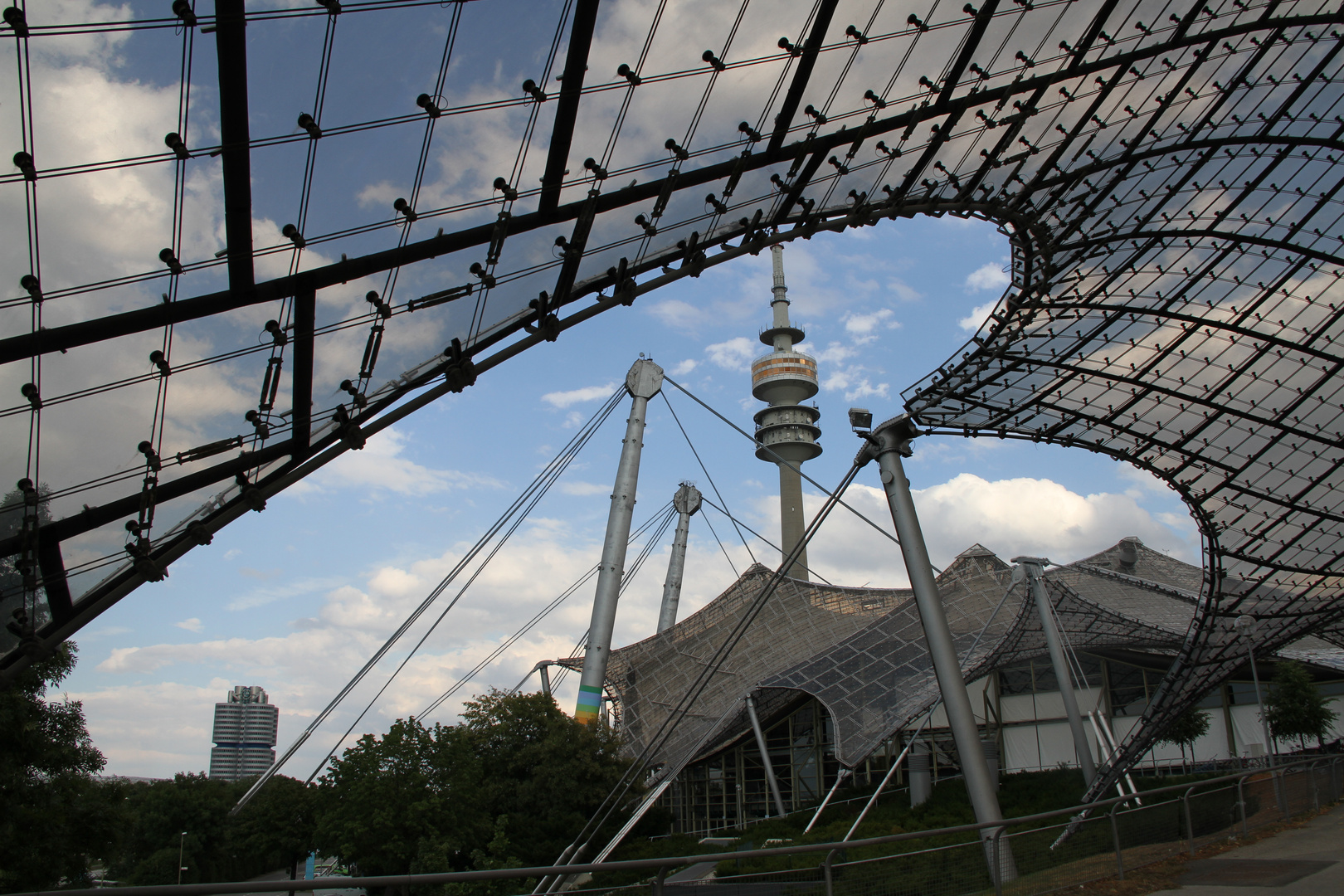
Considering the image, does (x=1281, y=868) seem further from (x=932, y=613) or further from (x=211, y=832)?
(x=211, y=832)

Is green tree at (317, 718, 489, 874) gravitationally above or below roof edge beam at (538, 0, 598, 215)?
below

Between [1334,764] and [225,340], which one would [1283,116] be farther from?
[225,340]

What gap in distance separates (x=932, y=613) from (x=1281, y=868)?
31.9 feet

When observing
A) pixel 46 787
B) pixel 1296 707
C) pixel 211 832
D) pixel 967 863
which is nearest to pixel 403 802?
pixel 46 787

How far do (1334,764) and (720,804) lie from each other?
145 feet

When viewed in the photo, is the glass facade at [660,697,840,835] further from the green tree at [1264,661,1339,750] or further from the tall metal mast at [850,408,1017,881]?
the tall metal mast at [850,408,1017,881]

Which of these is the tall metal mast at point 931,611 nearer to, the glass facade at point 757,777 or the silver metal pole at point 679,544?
the glass facade at point 757,777

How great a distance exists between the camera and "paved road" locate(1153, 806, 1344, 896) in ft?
35.4

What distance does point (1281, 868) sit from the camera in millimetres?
12078

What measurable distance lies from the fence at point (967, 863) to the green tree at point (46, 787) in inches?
636

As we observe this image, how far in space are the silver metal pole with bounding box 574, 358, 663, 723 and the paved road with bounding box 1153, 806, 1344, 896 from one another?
3030 centimetres

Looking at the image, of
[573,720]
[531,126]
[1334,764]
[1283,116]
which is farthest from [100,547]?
[573,720]

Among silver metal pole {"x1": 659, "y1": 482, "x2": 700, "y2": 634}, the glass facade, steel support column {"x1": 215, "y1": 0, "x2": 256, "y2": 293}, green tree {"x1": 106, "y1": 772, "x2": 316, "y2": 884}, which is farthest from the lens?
silver metal pole {"x1": 659, "y1": 482, "x2": 700, "y2": 634}

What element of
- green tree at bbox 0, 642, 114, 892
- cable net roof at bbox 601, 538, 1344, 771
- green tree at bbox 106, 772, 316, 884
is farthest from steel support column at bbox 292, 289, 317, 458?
green tree at bbox 106, 772, 316, 884
